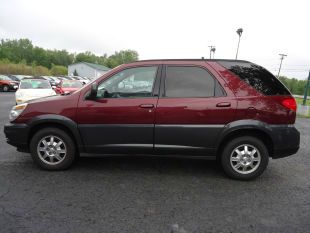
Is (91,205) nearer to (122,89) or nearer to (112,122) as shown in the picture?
(112,122)

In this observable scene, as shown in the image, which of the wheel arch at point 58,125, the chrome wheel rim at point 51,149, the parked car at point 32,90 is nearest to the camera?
the wheel arch at point 58,125

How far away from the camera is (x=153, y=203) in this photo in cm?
362

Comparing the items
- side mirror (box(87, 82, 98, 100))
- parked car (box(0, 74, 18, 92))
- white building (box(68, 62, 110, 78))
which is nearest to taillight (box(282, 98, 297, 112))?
side mirror (box(87, 82, 98, 100))

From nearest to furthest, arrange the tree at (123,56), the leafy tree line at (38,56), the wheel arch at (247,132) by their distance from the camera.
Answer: the wheel arch at (247,132), the leafy tree line at (38,56), the tree at (123,56)

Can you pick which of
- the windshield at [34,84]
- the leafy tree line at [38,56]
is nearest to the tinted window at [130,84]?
the windshield at [34,84]

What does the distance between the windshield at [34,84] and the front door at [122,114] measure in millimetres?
8749

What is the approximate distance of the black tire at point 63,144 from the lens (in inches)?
181

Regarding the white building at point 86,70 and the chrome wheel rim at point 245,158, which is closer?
the chrome wheel rim at point 245,158

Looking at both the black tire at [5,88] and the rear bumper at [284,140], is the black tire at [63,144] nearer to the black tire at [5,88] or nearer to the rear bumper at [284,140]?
the rear bumper at [284,140]

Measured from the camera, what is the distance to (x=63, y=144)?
15.3 feet

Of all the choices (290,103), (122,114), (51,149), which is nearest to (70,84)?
(51,149)

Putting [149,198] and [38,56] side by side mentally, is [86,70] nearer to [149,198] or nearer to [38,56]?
[38,56]

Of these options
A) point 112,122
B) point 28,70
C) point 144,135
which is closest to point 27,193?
point 112,122

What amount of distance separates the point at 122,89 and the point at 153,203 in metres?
1.82
